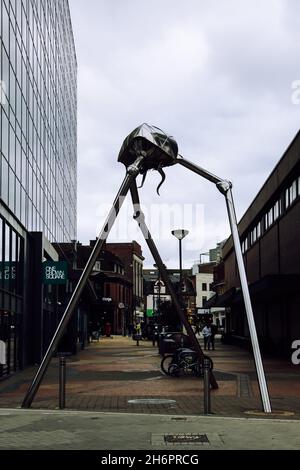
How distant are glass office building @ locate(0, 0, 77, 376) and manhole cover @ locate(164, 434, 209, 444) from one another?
40.6 ft

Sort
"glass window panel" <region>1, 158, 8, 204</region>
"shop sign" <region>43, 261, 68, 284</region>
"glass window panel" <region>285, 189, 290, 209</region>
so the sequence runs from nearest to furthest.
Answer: "glass window panel" <region>1, 158, 8, 204</region>
"shop sign" <region>43, 261, 68, 284</region>
"glass window panel" <region>285, 189, 290, 209</region>

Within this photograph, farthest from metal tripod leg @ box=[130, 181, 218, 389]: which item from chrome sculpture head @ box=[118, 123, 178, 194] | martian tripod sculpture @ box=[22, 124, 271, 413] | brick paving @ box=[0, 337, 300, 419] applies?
brick paving @ box=[0, 337, 300, 419]

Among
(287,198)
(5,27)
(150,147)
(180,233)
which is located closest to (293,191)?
(287,198)

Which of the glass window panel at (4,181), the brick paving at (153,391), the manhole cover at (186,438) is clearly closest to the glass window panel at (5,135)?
the glass window panel at (4,181)

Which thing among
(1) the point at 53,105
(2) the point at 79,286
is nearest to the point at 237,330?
(1) the point at 53,105

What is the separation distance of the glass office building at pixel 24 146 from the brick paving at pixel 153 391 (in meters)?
2.57

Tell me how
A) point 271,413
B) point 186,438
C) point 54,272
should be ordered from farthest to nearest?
1. point 54,272
2. point 271,413
3. point 186,438

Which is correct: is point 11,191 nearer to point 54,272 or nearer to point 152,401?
point 54,272

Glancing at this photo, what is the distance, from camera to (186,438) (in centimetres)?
955

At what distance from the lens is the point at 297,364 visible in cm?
2802

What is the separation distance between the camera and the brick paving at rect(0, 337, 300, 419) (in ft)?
44.7

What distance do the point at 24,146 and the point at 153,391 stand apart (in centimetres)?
1291

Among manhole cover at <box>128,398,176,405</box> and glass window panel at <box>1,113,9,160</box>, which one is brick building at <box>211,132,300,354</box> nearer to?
glass window panel at <box>1,113,9,160</box>
